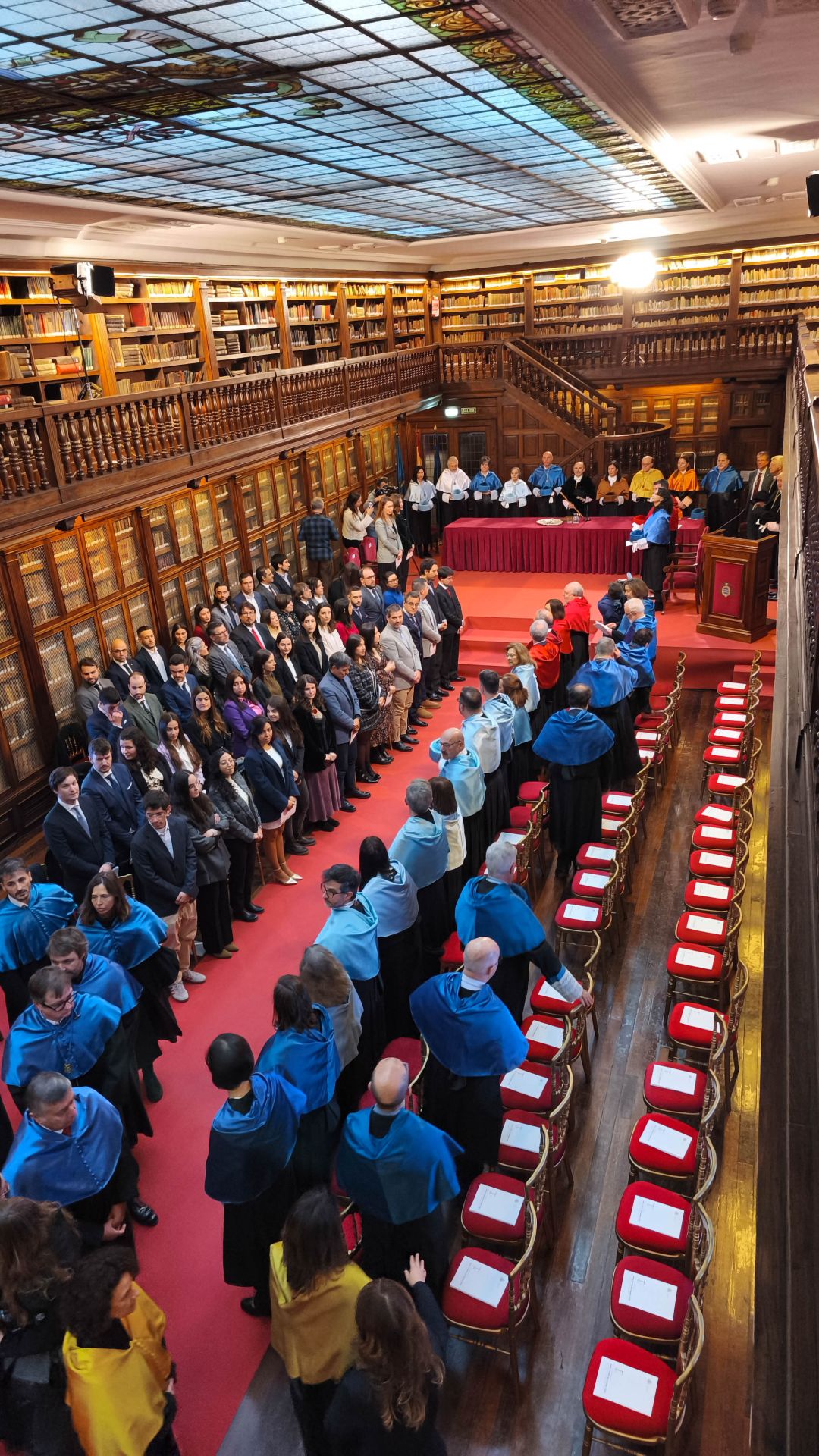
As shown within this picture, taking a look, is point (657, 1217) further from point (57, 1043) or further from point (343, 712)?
point (343, 712)

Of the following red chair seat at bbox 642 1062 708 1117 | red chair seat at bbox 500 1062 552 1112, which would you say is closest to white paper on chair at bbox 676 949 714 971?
red chair seat at bbox 642 1062 708 1117

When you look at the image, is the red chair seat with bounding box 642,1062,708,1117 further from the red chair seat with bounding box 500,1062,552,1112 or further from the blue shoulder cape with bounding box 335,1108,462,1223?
the blue shoulder cape with bounding box 335,1108,462,1223

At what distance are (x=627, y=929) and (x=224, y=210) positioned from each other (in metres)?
7.48

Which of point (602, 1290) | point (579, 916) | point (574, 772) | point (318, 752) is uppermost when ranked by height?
point (574, 772)

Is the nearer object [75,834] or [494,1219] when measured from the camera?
[494,1219]

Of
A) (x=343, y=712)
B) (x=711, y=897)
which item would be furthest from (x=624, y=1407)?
(x=343, y=712)

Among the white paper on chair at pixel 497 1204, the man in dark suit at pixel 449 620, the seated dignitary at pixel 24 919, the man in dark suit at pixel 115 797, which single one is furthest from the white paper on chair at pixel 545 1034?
the man in dark suit at pixel 449 620

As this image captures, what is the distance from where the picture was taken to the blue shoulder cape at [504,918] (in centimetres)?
442

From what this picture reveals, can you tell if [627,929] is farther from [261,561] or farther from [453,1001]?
[261,561]

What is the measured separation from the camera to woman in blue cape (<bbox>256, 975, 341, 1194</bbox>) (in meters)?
3.58

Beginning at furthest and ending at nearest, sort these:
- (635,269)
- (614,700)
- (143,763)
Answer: (635,269) < (614,700) < (143,763)

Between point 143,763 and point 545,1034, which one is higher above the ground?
point 143,763

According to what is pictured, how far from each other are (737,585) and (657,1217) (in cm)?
808

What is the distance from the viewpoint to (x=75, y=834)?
555cm
